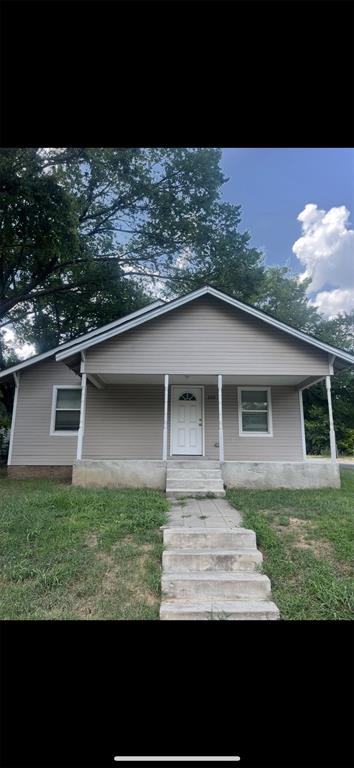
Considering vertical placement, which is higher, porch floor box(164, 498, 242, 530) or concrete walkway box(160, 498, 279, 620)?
porch floor box(164, 498, 242, 530)

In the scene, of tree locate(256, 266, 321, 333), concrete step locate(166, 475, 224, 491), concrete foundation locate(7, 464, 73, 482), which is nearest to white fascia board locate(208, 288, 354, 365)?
concrete step locate(166, 475, 224, 491)

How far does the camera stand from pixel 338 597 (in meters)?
3.46

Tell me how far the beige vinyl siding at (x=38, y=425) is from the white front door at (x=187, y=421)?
118 inches

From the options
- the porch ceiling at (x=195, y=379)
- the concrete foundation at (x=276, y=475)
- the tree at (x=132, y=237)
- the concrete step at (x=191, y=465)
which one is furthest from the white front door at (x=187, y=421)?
the tree at (x=132, y=237)

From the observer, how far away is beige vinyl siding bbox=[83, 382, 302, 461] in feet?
32.2

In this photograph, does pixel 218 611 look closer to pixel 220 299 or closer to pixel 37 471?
pixel 220 299

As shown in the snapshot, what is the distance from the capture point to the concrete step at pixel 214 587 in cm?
354

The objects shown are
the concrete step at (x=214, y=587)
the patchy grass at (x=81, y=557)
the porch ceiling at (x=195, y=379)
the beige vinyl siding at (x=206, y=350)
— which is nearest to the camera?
the patchy grass at (x=81, y=557)

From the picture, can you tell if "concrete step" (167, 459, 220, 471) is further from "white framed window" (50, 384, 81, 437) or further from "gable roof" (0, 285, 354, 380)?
"white framed window" (50, 384, 81, 437)

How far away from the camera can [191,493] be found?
23.3 ft

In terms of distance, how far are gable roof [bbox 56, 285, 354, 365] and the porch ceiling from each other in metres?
0.90

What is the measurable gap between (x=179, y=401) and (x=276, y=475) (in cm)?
340

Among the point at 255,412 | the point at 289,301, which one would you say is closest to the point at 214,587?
the point at 255,412

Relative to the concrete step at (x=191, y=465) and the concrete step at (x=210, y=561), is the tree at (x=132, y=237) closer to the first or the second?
the concrete step at (x=191, y=465)
